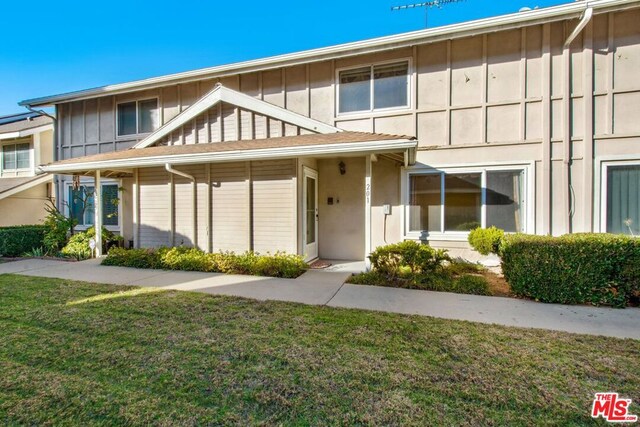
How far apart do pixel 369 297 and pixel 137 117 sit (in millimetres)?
10482

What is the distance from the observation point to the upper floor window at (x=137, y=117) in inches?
422

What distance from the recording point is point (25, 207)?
41.5ft

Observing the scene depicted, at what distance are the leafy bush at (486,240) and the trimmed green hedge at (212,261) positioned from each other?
13.0 feet

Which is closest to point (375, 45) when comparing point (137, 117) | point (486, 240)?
point (486, 240)

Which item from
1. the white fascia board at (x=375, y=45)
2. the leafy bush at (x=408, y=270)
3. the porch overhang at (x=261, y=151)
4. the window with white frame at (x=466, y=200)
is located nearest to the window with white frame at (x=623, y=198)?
the window with white frame at (x=466, y=200)

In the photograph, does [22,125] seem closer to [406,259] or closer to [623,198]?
[406,259]

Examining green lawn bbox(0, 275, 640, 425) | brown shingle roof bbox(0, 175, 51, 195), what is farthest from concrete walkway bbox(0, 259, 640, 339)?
brown shingle roof bbox(0, 175, 51, 195)

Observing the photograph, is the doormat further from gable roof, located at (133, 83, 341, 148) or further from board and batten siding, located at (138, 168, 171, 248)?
board and batten siding, located at (138, 168, 171, 248)

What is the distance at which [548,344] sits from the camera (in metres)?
3.40

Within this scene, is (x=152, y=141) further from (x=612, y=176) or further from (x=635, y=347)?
(x=612, y=176)

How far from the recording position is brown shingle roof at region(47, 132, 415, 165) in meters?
6.59

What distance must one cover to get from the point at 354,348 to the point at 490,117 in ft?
22.5

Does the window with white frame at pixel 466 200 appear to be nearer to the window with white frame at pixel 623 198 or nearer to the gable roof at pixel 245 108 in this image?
the window with white frame at pixel 623 198

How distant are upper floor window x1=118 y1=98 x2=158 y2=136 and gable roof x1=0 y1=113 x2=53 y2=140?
485 cm
